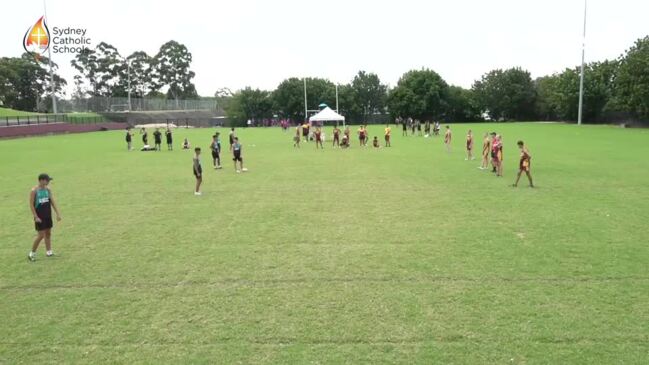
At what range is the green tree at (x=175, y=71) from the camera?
102 metres

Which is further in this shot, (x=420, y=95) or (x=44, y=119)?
(x=420, y=95)

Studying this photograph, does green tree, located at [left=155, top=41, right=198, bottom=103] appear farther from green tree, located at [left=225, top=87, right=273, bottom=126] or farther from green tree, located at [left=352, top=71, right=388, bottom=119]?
green tree, located at [left=352, top=71, right=388, bottom=119]

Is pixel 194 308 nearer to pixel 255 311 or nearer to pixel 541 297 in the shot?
pixel 255 311

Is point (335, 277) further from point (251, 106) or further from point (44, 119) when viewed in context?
point (251, 106)

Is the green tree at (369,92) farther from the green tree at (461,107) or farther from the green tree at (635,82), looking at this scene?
the green tree at (635,82)

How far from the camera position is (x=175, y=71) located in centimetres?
10462

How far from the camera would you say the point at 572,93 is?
213ft

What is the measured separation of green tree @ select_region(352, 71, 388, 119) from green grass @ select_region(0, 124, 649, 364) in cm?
7386

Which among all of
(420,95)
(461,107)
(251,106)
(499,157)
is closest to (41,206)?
(499,157)

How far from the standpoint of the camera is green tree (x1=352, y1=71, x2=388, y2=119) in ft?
291

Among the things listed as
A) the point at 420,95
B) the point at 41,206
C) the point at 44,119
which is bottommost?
the point at 41,206

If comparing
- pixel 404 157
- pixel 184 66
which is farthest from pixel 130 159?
pixel 184 66

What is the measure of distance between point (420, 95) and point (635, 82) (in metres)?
32.0

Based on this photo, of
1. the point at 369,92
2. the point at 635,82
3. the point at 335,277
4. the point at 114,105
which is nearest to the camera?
the point at 335,277
